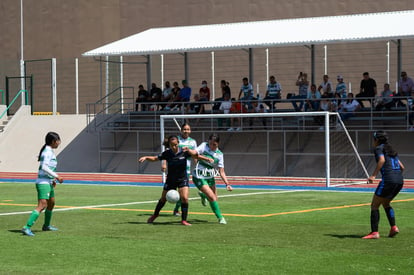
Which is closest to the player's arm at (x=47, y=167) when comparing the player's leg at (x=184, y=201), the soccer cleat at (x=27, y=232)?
the soccer cleat at (x=27, y=232)

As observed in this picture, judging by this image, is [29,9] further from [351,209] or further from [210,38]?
[351,209]

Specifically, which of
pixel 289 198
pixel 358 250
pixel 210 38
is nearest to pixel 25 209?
pixel 289 198

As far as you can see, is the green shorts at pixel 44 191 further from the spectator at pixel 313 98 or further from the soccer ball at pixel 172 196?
the spectator at pixel 313 98

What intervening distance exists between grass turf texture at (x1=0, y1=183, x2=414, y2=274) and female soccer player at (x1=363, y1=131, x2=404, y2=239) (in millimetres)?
270

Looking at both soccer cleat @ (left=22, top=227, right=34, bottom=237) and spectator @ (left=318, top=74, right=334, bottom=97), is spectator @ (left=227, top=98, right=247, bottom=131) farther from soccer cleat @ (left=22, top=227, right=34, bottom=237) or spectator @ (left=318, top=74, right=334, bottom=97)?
soccer cleat @ (left=22, top=227, right=34, bottom=237)

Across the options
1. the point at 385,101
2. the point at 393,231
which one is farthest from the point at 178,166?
the point at 385,101

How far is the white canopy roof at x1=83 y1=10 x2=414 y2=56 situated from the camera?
33.2 meters

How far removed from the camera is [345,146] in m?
32.2

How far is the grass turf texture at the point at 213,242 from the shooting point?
1162 cm

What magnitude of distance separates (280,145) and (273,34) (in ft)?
14.7

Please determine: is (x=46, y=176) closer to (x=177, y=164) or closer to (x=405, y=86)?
(x=177, y=164)

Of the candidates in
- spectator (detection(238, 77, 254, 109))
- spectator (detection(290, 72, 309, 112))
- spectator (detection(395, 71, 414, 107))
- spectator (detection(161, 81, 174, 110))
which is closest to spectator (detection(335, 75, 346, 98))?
spectator (detection(290, 72, 309, 112))

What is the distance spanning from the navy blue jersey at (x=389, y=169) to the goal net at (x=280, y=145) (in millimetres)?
16658

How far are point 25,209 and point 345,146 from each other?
15004 mm
